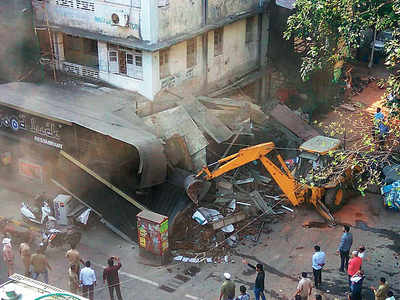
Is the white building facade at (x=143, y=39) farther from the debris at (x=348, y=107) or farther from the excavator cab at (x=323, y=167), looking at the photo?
the debris at (x=348, y=107)

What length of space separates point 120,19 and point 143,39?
3.31 feet

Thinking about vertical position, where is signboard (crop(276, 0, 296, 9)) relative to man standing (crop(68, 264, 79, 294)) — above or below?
above

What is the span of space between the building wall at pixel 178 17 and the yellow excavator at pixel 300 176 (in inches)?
195

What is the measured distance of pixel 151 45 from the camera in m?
18.9

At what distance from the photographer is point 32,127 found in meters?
18.6

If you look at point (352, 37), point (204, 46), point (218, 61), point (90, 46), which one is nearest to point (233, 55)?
point (218, 61)

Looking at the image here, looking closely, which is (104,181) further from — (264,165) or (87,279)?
(264,165)

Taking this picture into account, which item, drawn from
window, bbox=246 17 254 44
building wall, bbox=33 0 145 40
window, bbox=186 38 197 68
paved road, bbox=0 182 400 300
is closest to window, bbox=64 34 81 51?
building wall, bbox=33 0 145 40

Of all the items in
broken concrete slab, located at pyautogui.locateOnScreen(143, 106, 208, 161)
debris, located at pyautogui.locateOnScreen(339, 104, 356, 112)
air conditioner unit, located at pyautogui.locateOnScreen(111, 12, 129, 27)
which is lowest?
debris, located at pyautogui.locateOnScreen(339, 104, 356, 112)

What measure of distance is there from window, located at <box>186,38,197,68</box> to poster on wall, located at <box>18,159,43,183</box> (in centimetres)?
669

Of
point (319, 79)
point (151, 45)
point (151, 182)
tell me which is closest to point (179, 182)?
point (151, 182)

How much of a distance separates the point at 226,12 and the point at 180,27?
326cm

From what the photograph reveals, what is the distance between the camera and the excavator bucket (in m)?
16.4

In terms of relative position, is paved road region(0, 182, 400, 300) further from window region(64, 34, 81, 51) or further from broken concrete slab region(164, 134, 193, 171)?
window region(64, 34, 81, 51)
